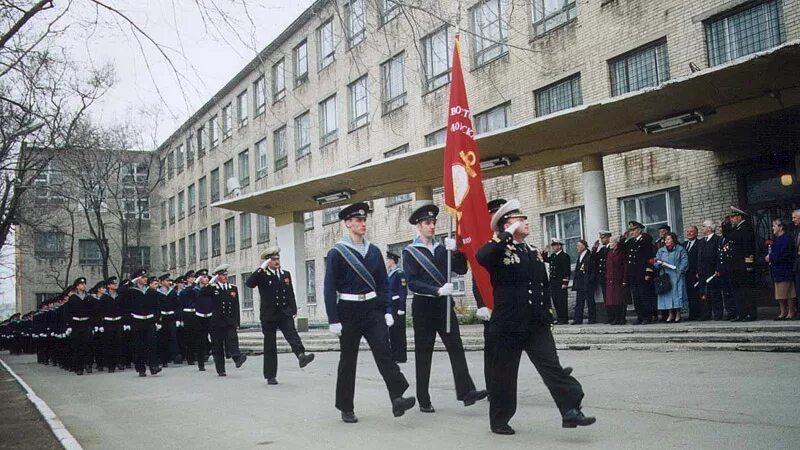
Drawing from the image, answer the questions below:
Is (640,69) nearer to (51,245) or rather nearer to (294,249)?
(294,249)

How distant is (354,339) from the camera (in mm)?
7953

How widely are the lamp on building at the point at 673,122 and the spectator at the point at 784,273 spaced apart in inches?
95.9

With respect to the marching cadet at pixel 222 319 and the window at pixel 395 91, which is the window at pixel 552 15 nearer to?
the window at pixel 395 91

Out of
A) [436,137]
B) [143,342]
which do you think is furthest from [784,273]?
[436,137]

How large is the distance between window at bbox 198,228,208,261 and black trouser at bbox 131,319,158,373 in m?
35.2

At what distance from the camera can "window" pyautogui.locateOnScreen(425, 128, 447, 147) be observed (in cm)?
2678

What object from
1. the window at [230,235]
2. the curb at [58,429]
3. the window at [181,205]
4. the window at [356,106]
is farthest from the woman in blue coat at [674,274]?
the window at [181,205]

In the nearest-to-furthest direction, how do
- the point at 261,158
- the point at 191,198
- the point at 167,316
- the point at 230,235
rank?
1. the point at 167,316
2. the point at 261,158
3. the point at 230,235
4. the point at 191,198

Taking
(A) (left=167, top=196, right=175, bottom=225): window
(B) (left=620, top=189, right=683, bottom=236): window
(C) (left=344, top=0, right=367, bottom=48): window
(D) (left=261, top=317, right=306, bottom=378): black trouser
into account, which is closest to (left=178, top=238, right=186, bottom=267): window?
(A) (left=167, top=196, right=175, bottom=225): window

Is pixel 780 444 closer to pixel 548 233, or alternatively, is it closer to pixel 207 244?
pixel 548 233

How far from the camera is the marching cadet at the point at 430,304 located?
7.99m

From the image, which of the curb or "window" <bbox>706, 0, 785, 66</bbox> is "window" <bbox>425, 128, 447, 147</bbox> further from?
the curb

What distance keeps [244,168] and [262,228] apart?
477 centimetres

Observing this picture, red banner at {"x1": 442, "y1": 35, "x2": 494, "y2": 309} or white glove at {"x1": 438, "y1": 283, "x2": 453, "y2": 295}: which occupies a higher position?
red banner at {"x1": 442, "y1": 35, "x2": 494, "y2": 309}
